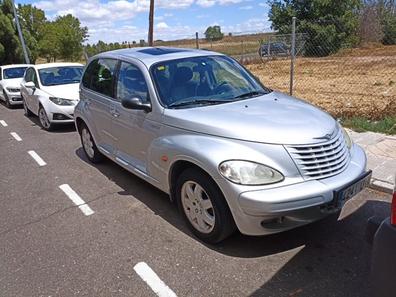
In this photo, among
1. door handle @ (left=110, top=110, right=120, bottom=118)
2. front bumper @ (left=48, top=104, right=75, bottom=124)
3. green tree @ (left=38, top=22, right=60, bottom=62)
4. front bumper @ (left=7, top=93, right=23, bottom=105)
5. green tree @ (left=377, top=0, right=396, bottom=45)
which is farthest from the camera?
green tree @ (left=38, top=22, right=60, bottom=62)

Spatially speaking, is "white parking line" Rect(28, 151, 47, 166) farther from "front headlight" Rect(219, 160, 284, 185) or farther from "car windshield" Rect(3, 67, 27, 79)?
"car windshield" Rect(3, 67, 27, 79)

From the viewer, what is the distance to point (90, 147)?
19.9 ft

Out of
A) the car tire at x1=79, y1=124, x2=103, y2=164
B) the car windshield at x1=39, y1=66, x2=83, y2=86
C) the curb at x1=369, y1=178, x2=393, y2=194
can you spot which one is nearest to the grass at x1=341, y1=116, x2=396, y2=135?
the curb at x1=369, y1=178, x2=393, y2=194

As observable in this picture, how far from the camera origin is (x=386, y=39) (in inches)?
1227

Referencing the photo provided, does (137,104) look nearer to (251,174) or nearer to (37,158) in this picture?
(251,174)

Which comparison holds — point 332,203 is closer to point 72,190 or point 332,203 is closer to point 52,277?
point 52,277

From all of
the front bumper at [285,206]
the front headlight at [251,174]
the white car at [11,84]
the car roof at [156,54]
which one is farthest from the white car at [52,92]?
the front bumper at [285,206]

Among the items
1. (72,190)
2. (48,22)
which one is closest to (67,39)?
(48,22)

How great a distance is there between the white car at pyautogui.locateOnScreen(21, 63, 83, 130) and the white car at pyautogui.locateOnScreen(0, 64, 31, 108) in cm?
282

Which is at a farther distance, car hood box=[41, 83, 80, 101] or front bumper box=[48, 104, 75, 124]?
car hood box=[41, 83, 80, 101]

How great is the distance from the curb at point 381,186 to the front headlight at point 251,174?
211 cm

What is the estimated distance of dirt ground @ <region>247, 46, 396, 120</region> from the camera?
899 centimetres

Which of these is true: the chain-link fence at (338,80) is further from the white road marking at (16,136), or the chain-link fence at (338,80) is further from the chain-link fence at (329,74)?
the white road marking at (16,136)

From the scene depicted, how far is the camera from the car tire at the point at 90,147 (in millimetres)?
5941
